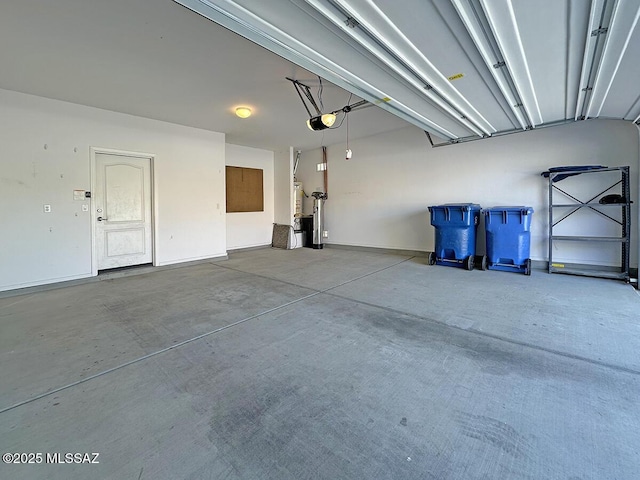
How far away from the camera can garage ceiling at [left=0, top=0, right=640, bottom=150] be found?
207 centimetres

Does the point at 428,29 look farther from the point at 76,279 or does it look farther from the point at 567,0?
the point at 76,279

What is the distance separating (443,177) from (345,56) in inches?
175

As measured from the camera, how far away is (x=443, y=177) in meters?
6.28

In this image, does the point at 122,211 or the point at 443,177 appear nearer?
the point at 122,211

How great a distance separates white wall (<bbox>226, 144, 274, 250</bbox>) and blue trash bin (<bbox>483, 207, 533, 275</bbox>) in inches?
228

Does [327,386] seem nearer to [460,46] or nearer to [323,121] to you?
[460,46]

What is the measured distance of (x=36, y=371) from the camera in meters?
2.22

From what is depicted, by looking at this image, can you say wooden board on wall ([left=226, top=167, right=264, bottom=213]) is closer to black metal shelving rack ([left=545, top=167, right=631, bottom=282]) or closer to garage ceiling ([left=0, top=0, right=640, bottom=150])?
garage ceiling ([left=0, top=0, right=640, bottom=150])

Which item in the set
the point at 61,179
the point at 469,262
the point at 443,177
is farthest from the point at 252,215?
the point at 469,262

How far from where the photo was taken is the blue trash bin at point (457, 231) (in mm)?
5395

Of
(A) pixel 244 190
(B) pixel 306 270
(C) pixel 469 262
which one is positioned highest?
(A) pixel 244 190

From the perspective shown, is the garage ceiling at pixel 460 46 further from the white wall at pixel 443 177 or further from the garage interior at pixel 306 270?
the white wall at pixel 443 177

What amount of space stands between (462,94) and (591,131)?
3.02 m

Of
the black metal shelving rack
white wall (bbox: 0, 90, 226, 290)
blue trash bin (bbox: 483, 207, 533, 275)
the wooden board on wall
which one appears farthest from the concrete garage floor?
the wooden board on wall
